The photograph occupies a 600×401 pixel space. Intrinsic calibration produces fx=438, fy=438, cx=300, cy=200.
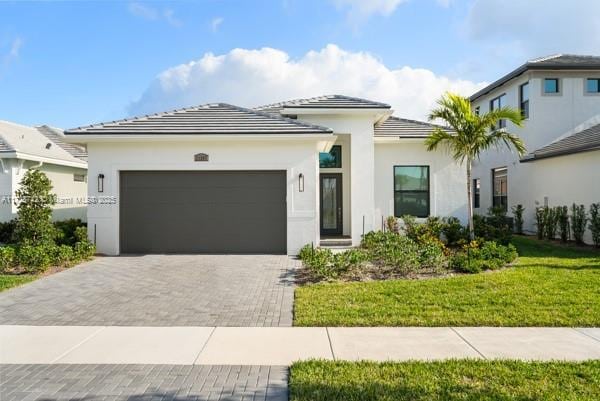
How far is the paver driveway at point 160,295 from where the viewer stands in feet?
22.9

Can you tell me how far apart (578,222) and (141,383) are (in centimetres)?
1547

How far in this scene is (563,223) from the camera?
15852 millimetres

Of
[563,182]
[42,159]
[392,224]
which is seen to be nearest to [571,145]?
[563,182]

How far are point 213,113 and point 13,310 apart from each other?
862 centimetres

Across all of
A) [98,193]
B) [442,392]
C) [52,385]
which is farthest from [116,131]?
[442,392]

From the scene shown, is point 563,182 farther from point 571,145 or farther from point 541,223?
point 541,223

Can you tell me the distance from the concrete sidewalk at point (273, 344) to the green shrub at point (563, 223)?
1087 cm

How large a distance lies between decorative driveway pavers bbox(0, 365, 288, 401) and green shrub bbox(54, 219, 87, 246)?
8.67 metres

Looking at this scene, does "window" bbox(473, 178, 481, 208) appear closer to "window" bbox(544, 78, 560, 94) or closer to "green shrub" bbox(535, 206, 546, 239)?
"window" bbox(544, 78, 560, 94)

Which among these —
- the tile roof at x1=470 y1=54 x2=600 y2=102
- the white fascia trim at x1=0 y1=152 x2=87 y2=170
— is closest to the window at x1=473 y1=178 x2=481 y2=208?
the tile roof at x1=470 y1=54 x2=600 y2=102

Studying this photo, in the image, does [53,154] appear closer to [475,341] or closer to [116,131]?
[116,131]

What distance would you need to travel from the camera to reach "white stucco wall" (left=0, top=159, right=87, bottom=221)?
16625 mm

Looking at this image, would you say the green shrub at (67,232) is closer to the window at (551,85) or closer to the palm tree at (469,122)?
the palm tree at (469,122)

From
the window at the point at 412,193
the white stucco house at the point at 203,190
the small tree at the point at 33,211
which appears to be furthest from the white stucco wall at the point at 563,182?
the small tree at the point at 33,211
